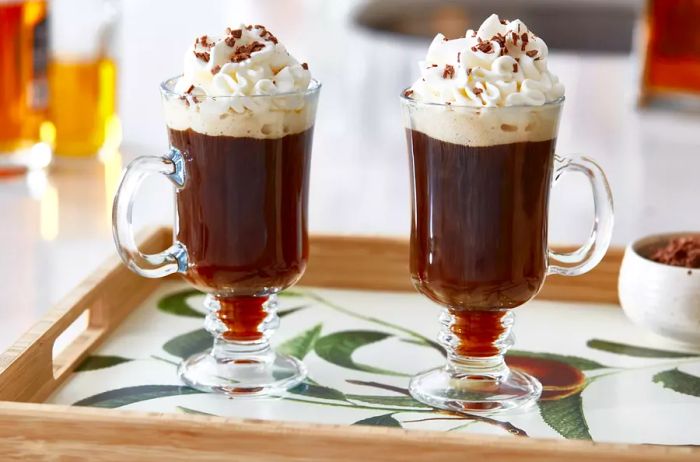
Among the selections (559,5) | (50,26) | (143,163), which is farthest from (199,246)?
(559,5)

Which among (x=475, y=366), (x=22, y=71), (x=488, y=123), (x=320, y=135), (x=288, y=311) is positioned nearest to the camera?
(x=488, y=123)

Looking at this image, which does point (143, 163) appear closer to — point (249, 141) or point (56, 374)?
point (249, 141)

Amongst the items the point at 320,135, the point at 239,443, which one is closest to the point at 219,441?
the point at 239,443

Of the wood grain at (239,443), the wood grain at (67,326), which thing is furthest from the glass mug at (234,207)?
the wood grain at (239,443)

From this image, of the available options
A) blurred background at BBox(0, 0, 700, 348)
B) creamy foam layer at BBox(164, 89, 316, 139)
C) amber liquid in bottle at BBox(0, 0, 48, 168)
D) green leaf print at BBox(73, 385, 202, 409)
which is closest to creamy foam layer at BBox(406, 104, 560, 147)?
creamy foam layer at BBox(164, 89, 316, 139)

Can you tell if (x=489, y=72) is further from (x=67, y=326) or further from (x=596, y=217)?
(x=67, y=326)

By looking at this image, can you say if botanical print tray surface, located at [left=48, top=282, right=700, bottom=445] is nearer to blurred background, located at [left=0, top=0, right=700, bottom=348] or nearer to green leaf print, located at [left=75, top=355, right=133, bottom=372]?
green leaf print, located at [left=75, top=355, right=133, bottom=372]
